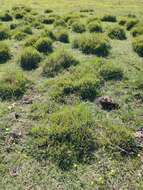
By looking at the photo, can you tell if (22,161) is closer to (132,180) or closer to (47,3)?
(132,180)

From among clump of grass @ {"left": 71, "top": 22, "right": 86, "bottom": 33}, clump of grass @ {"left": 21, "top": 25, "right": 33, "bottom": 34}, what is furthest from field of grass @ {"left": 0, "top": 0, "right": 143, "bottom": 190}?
clump of grass @ {"left": 71, "top": 22, "right": 86, "bottom": 33}

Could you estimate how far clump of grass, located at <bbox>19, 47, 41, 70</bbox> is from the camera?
12.0 meters

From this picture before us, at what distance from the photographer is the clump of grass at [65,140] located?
7.68m

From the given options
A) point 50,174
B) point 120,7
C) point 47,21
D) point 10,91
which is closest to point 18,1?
point 120,7

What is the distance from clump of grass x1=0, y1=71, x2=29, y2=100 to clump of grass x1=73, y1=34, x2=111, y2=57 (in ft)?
9.23

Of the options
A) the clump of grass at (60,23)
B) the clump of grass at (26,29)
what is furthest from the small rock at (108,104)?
the clump of grass at (60,23)

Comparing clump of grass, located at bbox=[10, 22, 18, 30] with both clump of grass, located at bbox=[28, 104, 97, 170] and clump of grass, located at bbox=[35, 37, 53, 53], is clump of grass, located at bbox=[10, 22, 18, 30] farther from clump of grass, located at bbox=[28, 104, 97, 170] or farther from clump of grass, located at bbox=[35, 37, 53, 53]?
clump of grass, located at bbox=[28, 104, 97, 170]

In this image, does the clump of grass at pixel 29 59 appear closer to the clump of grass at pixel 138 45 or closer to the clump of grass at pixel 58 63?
the clump of grass at pixel 58 63

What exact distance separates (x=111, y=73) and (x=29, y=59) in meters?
2.64

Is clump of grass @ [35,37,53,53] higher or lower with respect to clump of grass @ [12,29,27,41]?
higher

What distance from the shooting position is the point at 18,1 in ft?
87.3

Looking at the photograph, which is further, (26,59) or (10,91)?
(26,59)

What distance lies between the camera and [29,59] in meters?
12.1

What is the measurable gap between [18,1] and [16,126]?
19.2 meters
